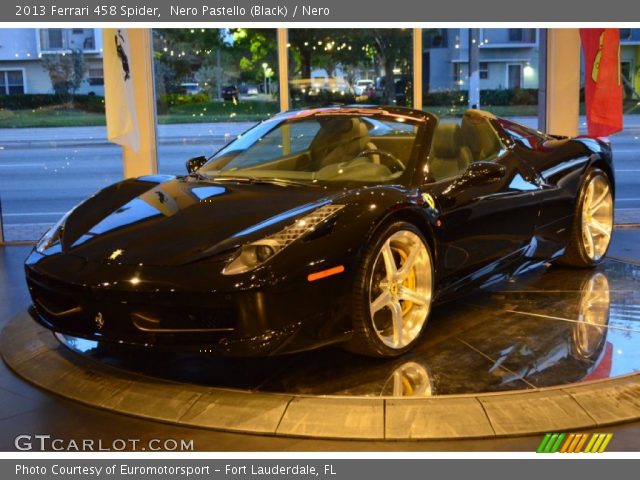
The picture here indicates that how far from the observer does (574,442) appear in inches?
125

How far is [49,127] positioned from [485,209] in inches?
213

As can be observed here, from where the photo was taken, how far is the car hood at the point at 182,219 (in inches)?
142

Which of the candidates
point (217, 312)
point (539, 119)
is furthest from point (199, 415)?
point (539, 119)

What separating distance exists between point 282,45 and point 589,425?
579 cm

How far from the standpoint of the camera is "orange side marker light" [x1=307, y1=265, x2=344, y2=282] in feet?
11.5

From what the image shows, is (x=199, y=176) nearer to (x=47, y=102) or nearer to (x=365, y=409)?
(x=365, y=409)

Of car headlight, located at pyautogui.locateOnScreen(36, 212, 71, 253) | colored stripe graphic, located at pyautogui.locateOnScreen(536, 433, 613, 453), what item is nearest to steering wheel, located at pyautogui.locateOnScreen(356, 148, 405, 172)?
car headlight, located at pyautogui.locateOnScreen(36, 212, 71, 253)

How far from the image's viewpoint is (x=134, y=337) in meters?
3.49

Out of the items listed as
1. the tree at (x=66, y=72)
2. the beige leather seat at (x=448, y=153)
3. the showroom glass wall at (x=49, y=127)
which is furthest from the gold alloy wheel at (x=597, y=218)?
the tree at (x=66, y=72)

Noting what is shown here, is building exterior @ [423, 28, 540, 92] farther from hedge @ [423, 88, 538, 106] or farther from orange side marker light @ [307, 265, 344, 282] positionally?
orange side marker light @ [307, 265, 344, 282]

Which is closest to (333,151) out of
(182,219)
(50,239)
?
(182,219)

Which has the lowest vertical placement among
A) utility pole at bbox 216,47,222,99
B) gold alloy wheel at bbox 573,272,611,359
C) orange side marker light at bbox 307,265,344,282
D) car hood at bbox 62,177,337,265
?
gold alloy wheel at bbox 573,272,611,359

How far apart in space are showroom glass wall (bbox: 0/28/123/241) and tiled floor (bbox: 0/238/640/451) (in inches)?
193

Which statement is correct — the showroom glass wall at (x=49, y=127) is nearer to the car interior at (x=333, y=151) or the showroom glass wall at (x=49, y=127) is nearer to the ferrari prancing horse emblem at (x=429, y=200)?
the car interior at (x=333, y=151)
